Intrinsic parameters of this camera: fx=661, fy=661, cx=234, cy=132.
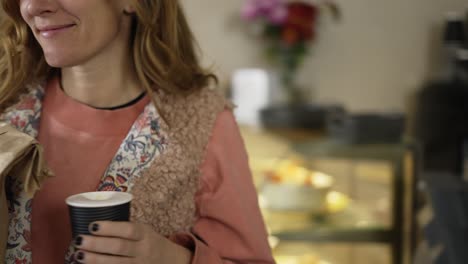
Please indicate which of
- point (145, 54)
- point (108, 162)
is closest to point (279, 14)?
point (145, 54)

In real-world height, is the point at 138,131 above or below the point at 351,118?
above

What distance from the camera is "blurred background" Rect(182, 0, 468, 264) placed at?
7.58 ft

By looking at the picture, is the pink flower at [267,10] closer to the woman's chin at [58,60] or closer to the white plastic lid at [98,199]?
the woman's chin at [58,60]

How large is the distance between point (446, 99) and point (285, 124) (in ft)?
5.63

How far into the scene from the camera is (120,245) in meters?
0.86

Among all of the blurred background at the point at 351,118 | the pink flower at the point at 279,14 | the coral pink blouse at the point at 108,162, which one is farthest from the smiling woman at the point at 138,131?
the pink flower at the point at 279,14

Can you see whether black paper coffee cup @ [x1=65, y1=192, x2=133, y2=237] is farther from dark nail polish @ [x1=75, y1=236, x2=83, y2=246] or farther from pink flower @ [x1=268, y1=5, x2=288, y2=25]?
pink flower @ [x1=268, y1=5, x2=288, y2=25]

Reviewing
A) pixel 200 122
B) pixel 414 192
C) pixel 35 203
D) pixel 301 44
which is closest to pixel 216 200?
pixel 200 122

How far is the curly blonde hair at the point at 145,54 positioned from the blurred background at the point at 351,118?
1.13m

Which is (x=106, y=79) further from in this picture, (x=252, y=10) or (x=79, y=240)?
(x=252, y=10)

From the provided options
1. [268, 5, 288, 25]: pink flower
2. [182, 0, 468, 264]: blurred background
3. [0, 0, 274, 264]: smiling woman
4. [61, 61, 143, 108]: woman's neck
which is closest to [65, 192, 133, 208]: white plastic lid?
[0, 0, 274, 264]: smiling woman

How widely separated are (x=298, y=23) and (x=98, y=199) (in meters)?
3.29

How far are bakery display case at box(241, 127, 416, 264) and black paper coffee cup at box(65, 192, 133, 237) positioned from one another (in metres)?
1.49

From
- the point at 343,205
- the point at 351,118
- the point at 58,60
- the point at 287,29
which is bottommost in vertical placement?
the point at 343,205
